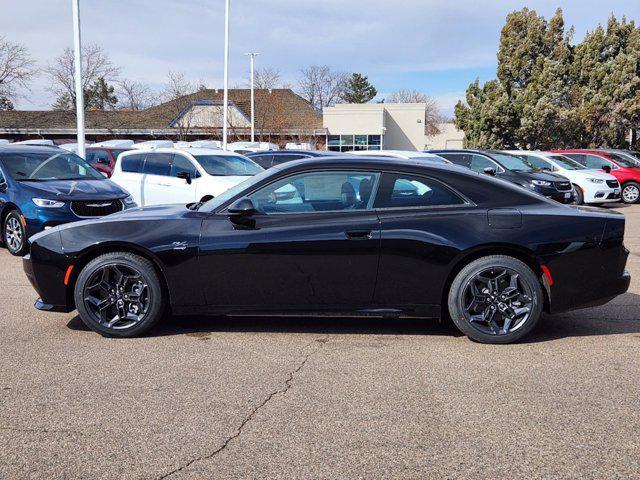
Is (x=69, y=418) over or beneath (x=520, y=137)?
beneath

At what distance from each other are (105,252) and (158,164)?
767cm

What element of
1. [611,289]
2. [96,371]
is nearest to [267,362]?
[96,371]

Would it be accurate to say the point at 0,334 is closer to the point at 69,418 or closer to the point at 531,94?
the point at 69,418

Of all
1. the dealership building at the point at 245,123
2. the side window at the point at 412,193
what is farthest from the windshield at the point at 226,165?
the dealership building at the point at 245,123

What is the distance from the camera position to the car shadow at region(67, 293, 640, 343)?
210 inches

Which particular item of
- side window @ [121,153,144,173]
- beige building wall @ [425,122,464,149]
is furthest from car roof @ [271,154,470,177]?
beige building wall @ [425,122,464,149]

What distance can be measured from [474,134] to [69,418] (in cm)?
3749

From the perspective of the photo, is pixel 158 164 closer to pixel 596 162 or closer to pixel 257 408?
pixel 257 408

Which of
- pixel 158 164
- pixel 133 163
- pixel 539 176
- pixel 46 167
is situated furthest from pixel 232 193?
pixel 539 176

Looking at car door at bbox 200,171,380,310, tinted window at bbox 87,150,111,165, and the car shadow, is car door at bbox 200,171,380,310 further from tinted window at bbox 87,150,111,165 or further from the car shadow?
tinted window at bbox 87,150,111,165

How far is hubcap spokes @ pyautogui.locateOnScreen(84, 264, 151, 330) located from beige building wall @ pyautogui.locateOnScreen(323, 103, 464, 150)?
4520 cm

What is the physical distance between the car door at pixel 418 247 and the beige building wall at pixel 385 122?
45.1m

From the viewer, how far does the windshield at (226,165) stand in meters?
12.3

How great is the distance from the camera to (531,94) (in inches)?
1411
